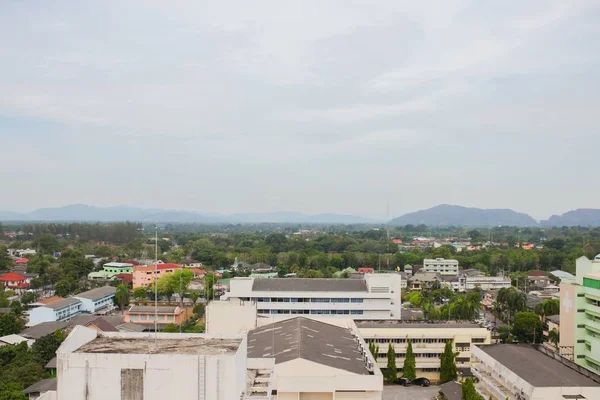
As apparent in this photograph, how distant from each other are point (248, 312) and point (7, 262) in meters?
44.9

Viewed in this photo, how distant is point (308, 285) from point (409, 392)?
985 centimetres

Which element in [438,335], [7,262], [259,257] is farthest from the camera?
[259,257]

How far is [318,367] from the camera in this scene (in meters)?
15.1

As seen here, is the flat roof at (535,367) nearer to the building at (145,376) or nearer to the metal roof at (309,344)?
the metal roof at (309,344)

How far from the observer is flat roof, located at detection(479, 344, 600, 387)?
53.3 feet

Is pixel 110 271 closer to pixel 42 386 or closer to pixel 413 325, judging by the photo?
pixel 42 386

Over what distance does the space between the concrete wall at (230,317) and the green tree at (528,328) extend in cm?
1706

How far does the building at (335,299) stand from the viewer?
29594 millimetres

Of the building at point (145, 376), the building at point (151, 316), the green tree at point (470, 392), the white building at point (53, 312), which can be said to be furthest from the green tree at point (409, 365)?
the white building at point (53, 312)

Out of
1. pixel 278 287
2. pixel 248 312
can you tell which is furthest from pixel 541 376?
pixel 278 287

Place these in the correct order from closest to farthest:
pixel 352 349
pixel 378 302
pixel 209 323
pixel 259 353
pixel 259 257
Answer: pixel 259 353
pixel 352 349
pixel 209 323
pixel 378 302
pixel 259 257

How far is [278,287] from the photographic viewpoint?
3028 cm

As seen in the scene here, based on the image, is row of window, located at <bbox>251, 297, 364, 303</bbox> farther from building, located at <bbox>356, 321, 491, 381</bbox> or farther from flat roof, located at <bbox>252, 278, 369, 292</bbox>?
building, located at <bbox>356, 321, 491, 381</bbox>

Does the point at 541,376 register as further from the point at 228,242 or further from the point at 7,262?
the point at 228,242
